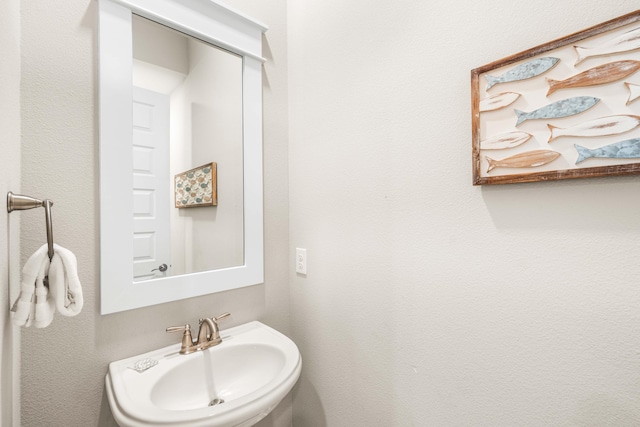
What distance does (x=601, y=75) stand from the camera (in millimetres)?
545

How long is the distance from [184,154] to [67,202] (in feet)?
1.28

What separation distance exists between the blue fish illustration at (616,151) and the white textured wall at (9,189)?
1.18m

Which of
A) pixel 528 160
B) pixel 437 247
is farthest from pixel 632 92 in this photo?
pixel 437 247

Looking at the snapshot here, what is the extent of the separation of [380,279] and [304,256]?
41cm

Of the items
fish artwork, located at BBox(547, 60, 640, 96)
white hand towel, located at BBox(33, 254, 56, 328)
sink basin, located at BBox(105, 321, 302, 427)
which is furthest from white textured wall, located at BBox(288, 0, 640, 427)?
white hand towel, located at BBox(33, 254, 56, 328)

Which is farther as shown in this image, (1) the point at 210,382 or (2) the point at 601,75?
(1) the point at 210,382

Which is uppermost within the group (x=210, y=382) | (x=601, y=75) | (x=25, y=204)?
(x=601, y=75)

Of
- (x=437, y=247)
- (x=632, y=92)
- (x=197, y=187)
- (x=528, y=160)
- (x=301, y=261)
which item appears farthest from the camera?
(x=301, y=261)

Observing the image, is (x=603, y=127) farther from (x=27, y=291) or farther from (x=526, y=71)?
(x=27, y=291)

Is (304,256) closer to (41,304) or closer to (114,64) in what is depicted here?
(41,304)

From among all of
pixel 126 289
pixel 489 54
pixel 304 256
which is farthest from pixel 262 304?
pixel 489 54

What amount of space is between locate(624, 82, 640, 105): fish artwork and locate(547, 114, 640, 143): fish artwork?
0.03m

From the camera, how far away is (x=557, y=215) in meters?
0.61

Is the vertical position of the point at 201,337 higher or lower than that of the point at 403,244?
lower
